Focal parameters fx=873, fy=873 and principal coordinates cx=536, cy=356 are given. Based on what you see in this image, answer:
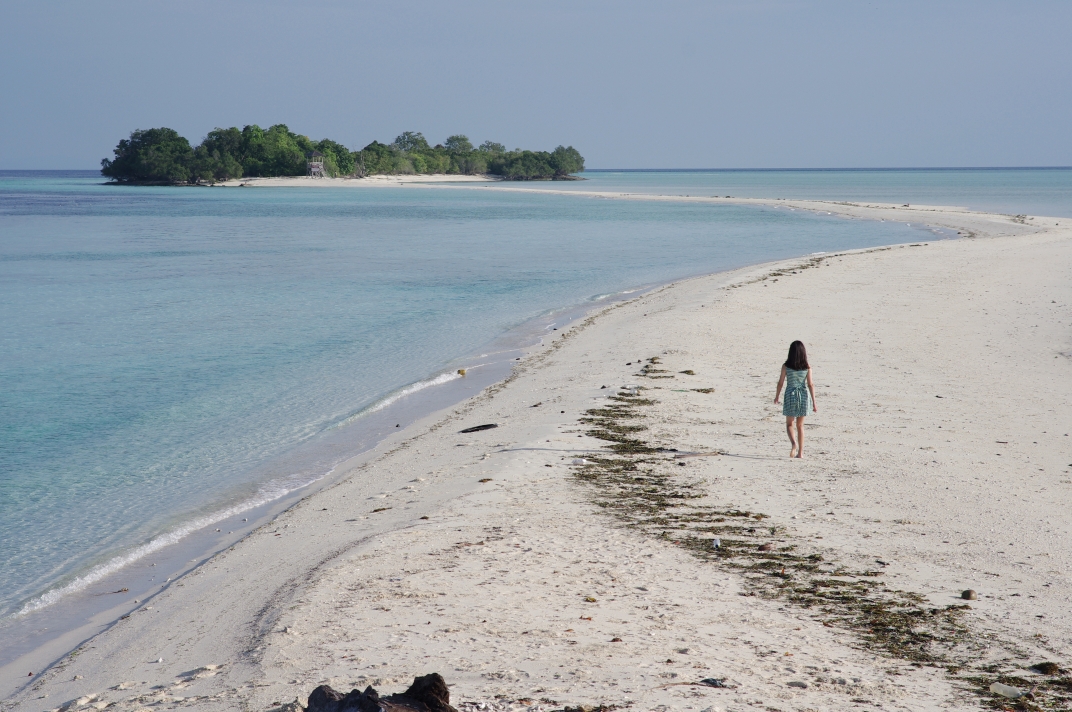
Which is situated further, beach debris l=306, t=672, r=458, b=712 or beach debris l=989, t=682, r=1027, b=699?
beach debris l=989, t=682, r=1027, b=699

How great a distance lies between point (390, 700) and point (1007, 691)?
11.1 feet

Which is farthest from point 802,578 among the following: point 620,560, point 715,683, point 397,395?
point 397,395

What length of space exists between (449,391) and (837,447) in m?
7.26

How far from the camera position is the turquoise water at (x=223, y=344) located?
33.2 ft

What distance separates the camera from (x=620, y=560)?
6.81 meters

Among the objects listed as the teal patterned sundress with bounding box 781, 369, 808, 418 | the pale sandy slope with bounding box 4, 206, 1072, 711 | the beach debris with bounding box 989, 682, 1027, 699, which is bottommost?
the pale sandy slope with bounding box 4, 206, 1072, 711

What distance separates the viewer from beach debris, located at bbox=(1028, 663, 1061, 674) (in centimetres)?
509

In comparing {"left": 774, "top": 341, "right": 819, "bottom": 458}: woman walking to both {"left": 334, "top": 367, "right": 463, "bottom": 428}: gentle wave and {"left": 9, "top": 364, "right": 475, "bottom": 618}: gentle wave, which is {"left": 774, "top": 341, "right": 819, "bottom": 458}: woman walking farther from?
{"left": 334, "top": 367, "right": 463, "bottom": 428}: gentle wave

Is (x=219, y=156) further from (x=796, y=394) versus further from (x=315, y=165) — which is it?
(x=796, y=394)

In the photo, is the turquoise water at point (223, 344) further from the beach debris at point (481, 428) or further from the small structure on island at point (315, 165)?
the small structure on island at point (315, 165)

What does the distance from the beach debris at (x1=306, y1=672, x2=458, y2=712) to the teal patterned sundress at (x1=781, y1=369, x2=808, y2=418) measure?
6.41m

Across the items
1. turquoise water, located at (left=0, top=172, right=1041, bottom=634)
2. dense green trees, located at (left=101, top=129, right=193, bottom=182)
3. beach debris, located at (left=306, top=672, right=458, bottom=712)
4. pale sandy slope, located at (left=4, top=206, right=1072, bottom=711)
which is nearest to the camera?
beach debris, located at (left=306, top=672, right=458, bottom=712)

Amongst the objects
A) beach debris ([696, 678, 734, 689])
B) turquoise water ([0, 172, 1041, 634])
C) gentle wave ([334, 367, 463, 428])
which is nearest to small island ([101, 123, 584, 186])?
turquoise water ([0, 172, 1041, 634])

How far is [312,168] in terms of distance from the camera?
186m
